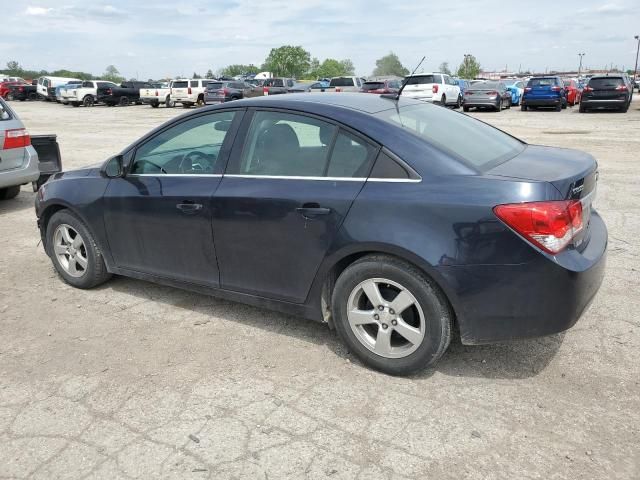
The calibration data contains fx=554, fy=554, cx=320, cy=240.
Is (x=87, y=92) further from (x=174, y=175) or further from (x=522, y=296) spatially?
(x=522, y=296)

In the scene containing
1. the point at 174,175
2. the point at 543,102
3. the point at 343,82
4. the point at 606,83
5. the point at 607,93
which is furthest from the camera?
the point at 343,82

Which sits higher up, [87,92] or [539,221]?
[87,92]

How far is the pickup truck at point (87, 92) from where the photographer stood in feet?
118

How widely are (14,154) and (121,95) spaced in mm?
31867

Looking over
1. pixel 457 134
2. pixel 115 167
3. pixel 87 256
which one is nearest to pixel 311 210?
pixel 457 134

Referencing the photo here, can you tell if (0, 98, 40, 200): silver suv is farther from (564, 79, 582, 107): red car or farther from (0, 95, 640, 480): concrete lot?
(564, 79, 582, 107): red car

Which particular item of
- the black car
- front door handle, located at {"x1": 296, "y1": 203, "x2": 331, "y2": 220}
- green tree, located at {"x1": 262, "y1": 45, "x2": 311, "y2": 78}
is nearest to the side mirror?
front door handle, located at {"x1": 296, "y1": 203, "x2": 331, "y2": 220}

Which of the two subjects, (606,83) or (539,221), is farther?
(606,83)

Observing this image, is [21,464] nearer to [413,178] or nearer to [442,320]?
[442,320]

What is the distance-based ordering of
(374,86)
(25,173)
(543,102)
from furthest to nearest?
(374,86) < (543,102) < (25,173)

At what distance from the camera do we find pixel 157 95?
33.7 metres

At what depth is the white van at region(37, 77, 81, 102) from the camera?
39.8m

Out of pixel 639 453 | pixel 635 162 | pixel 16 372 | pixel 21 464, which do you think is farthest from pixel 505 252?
pixel 635 162

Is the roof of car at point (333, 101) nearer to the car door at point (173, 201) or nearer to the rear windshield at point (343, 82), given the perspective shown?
the car door at point (173, 201)
